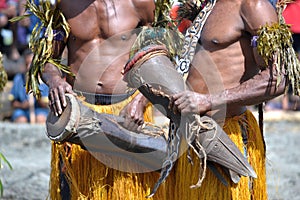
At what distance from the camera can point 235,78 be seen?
11.6ft

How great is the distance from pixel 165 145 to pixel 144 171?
257 millimetres

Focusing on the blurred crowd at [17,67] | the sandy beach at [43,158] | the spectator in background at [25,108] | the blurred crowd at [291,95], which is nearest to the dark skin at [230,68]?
the sandy beach at [43,158]

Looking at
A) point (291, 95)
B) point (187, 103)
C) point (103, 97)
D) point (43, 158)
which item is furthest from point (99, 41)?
point (291, 95)

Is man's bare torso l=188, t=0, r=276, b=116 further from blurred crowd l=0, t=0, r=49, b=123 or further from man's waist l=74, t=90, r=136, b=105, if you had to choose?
blurred crowd l=0, t=0, r=49, b=123

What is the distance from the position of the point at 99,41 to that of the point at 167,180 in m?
0.87

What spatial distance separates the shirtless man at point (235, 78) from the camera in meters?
3.33

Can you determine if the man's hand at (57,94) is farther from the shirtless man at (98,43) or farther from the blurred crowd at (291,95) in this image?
the blurred crowd at (291,95)

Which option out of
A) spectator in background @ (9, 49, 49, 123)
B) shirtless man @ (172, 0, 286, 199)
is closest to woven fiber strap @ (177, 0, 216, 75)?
shirtless man @ (172, 0, 286, 199)

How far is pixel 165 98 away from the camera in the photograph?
3.31 m

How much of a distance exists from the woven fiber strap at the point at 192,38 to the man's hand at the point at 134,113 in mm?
273

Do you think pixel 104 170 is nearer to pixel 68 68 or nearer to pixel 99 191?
pixel 99 191

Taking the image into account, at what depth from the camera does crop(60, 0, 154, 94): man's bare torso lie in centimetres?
393

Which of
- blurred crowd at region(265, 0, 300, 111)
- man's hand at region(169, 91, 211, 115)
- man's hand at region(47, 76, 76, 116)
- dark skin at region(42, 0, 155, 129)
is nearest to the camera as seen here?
man's hand at region(169, 91, 211, 115)

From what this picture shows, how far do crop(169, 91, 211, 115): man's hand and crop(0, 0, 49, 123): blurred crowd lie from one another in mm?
6133
